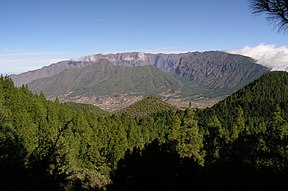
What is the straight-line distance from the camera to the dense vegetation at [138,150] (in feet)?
41.6

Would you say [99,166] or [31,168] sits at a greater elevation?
[31,168]

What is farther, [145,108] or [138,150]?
[145,108]

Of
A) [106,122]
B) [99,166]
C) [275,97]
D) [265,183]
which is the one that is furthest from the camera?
[275,97]

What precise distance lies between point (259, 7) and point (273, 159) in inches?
414

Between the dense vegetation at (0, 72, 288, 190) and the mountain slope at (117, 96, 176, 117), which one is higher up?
the dense vegetation at (0, 72, 288, 190)

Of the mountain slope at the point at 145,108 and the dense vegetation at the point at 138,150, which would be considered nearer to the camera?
the dense vegetation at the point at 138,150

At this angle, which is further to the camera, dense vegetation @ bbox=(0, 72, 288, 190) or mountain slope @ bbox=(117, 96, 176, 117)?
mountain slope @ bbox=(117, 96, 176, 117)

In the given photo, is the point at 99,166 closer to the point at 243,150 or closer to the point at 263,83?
the point at 243,150

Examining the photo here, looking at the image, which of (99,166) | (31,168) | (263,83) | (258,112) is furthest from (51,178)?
(263,83)

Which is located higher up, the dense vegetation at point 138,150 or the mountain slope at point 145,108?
the dense vegetation at point 138,150

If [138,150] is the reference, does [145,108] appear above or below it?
below

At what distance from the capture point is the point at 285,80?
7082 inches

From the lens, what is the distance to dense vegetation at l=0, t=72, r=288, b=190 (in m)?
12.7

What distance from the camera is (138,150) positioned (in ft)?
62.0
